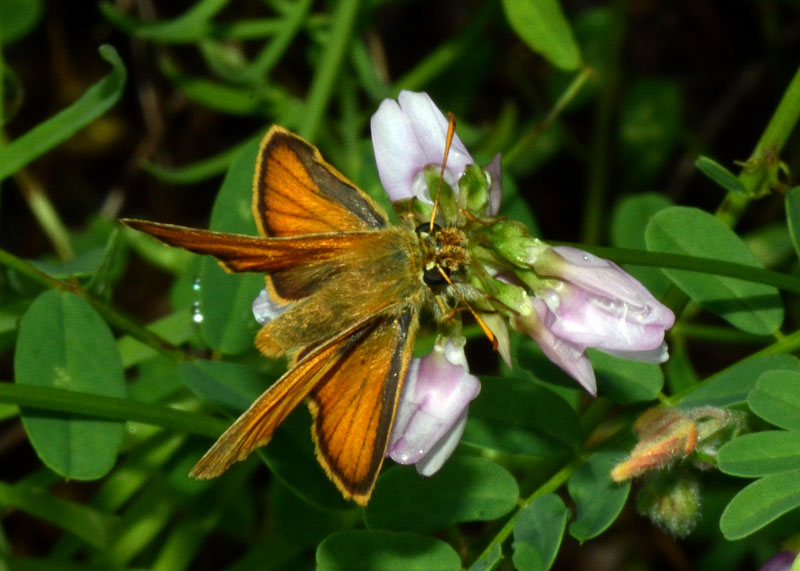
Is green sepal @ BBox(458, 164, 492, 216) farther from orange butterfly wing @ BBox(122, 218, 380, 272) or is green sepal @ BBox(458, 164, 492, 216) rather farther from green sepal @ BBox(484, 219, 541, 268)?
orange butterfly wing @ BBox(122, 218, 380, 272)

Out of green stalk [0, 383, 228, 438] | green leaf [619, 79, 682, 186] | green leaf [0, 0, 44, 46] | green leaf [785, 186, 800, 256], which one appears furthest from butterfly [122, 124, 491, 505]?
green leaf [619, 79, 682, 186]

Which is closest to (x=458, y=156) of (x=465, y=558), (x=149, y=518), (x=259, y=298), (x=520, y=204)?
(x=259, y=298)

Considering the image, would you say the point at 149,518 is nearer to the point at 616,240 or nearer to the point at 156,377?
the point at 156,377

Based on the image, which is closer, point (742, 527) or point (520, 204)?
point (742, 527)

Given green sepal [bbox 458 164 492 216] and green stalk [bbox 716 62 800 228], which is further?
green stalk [bbox 716 62 800 228]

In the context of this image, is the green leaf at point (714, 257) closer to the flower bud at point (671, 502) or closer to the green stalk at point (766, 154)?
the green stalk at point (766, 154)

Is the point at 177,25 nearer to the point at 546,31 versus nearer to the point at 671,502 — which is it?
the point at 546,31

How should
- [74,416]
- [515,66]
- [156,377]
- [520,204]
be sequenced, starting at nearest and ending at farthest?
[74,416], [520,204], [156,377], [515,66]
